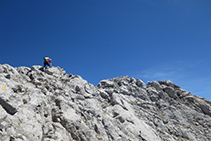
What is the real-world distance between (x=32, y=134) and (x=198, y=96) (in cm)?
5036

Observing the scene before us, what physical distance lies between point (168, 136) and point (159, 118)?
5.10 m

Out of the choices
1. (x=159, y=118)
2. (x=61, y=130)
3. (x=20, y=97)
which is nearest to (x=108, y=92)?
(x=159, y=118)

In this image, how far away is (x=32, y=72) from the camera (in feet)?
87.8

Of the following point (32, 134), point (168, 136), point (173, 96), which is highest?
point (173, 96)

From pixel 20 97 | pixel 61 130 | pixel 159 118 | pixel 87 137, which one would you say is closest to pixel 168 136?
pixel 159 118

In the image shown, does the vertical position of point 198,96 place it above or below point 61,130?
above

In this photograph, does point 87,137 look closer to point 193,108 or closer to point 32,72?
point 32,72

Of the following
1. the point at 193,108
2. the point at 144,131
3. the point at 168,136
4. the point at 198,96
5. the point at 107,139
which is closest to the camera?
the point at 107,139

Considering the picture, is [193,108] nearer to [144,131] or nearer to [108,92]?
[144,131]

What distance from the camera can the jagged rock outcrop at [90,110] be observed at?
52.7ft

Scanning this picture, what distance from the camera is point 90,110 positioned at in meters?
25.1

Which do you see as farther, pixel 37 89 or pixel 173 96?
pixel 173 96

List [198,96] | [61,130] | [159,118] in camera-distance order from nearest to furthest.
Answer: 1. [61,130]
2. [159,118]
3. [198,96]

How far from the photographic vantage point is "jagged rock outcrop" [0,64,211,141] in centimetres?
1606
